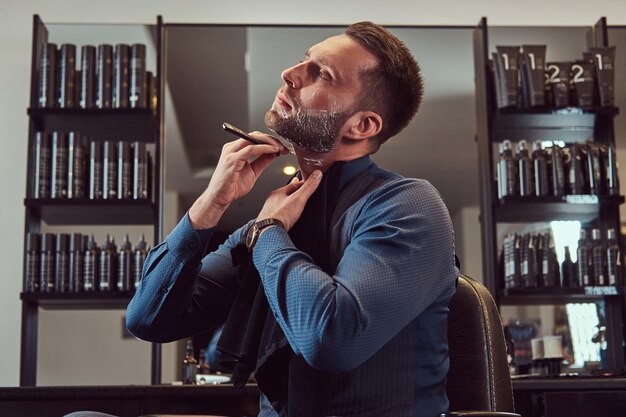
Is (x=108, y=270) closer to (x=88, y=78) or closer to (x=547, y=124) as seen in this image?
(x=88, y=78)

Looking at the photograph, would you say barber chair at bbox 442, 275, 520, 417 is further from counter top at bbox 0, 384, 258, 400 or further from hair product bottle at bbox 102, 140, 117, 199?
hair product bottle at bbox 102, 140, 117, 199

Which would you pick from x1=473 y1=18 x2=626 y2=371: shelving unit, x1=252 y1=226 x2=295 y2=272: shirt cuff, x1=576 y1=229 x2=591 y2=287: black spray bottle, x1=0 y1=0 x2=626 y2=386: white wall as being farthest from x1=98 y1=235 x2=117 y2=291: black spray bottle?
x1=252 y1=226 x2=295 y2=272: shirt cuff

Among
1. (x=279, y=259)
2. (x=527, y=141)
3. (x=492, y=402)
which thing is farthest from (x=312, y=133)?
(x=527, y=141)

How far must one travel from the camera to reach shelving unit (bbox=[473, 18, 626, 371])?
3.99 m

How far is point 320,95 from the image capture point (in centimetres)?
181

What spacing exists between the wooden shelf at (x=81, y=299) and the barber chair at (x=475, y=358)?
2285 mm

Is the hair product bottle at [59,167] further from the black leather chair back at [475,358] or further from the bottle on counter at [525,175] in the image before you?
the black leather chair back at [475,358]

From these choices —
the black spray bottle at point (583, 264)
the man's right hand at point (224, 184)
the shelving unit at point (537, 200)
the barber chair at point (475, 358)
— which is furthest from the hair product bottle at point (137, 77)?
the barber chair at point (475, 358)

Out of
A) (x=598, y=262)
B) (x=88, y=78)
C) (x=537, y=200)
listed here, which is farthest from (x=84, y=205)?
(x=598, y=262)

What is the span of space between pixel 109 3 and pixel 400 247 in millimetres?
3234

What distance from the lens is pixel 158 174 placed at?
4043 mm

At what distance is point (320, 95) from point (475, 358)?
58cm

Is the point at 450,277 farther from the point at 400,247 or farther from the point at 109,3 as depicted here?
the point at 109,3

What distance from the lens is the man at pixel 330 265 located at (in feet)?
4.90
